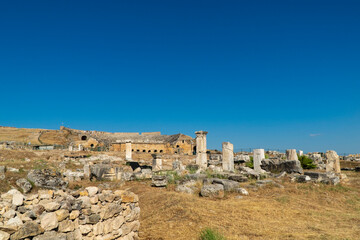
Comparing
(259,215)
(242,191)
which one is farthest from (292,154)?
(259,215)

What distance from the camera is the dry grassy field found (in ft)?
21.3

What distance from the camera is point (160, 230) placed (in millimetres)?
6824

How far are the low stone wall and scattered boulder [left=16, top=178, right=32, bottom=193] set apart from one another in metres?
8.22

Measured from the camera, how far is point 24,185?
12.2 meters

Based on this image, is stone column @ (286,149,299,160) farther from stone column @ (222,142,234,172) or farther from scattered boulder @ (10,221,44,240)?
scattered boulder @ (10,221,44,240)

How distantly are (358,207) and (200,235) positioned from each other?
23.4 ft

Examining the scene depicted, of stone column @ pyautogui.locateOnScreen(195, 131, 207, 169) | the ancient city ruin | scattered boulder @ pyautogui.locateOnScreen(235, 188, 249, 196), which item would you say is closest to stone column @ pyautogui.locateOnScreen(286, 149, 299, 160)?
the ancient city ruin

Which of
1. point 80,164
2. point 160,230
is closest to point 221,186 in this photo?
point 160,230

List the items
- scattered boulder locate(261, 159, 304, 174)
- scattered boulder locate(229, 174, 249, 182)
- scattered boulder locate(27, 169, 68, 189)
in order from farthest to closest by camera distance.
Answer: scattered boulder locate(261, 159, 304, 174) → scattered boulder locate(229, 174, 249, 182) → scattered boulder locate(27, 169, 68, 189)

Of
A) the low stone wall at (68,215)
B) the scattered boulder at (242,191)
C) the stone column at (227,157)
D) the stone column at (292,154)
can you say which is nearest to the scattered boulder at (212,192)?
the scattered boulder at (242,191)

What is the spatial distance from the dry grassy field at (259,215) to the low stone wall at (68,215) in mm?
1042

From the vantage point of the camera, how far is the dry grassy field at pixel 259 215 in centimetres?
648

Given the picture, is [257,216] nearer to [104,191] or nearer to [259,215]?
[259,215]

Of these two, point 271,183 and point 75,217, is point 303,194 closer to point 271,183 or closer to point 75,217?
point 271,183
